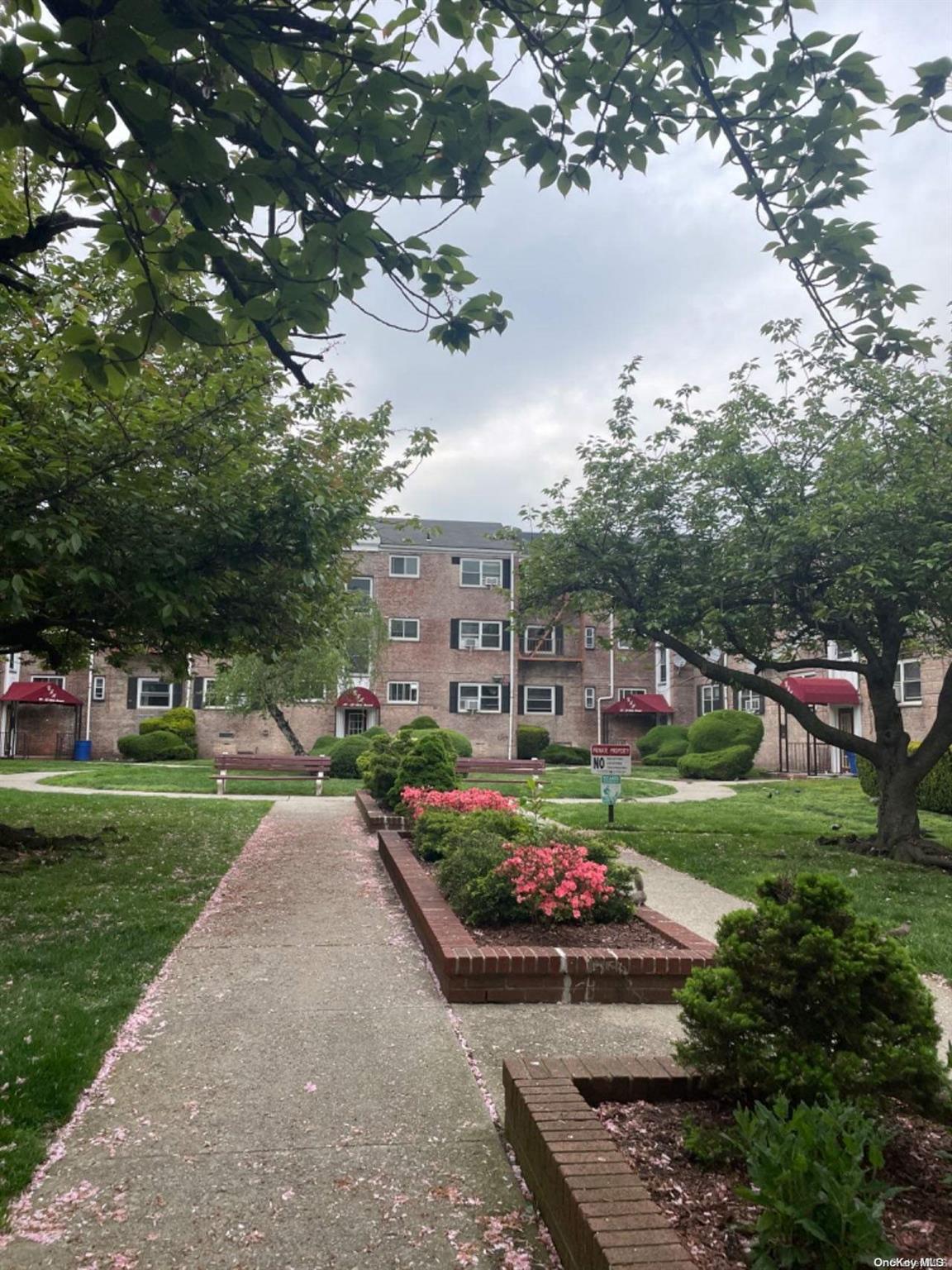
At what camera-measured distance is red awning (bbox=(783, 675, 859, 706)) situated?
28.6m

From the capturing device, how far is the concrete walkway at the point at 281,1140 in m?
2.71

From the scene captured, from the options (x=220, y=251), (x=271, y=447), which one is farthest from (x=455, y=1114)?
(x=271, y=447)

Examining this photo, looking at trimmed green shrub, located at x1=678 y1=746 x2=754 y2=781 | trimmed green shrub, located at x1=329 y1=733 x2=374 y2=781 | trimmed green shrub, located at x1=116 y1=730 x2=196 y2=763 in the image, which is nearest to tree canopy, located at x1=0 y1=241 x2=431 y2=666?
trimmed green shrub, located at x1=329 y1=733 x2=374 y2=781

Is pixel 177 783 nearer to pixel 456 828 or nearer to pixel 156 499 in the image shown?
pixel 456 828

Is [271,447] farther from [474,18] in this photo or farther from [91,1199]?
[91,1199]

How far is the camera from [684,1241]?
2.40m

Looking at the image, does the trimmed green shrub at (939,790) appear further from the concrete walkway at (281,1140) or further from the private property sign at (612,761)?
the concrete walkway at (281,1140)

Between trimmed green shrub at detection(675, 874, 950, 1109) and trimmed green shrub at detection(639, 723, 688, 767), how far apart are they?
100 feet

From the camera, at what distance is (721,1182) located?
2758mm

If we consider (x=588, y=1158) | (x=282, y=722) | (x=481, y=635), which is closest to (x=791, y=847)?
(x=588, y=1158)

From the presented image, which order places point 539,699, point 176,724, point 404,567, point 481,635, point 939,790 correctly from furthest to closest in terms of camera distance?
point 539,699
point 404,567
point 481,635
point 176,724
point 939,790

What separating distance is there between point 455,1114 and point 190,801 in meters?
14.5

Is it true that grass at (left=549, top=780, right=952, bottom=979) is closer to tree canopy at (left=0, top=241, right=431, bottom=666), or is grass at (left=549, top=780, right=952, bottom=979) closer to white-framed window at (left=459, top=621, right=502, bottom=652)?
tree canopy at (left=0, top=241, right=431, bottom=666)

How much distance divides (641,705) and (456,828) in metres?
29.0
